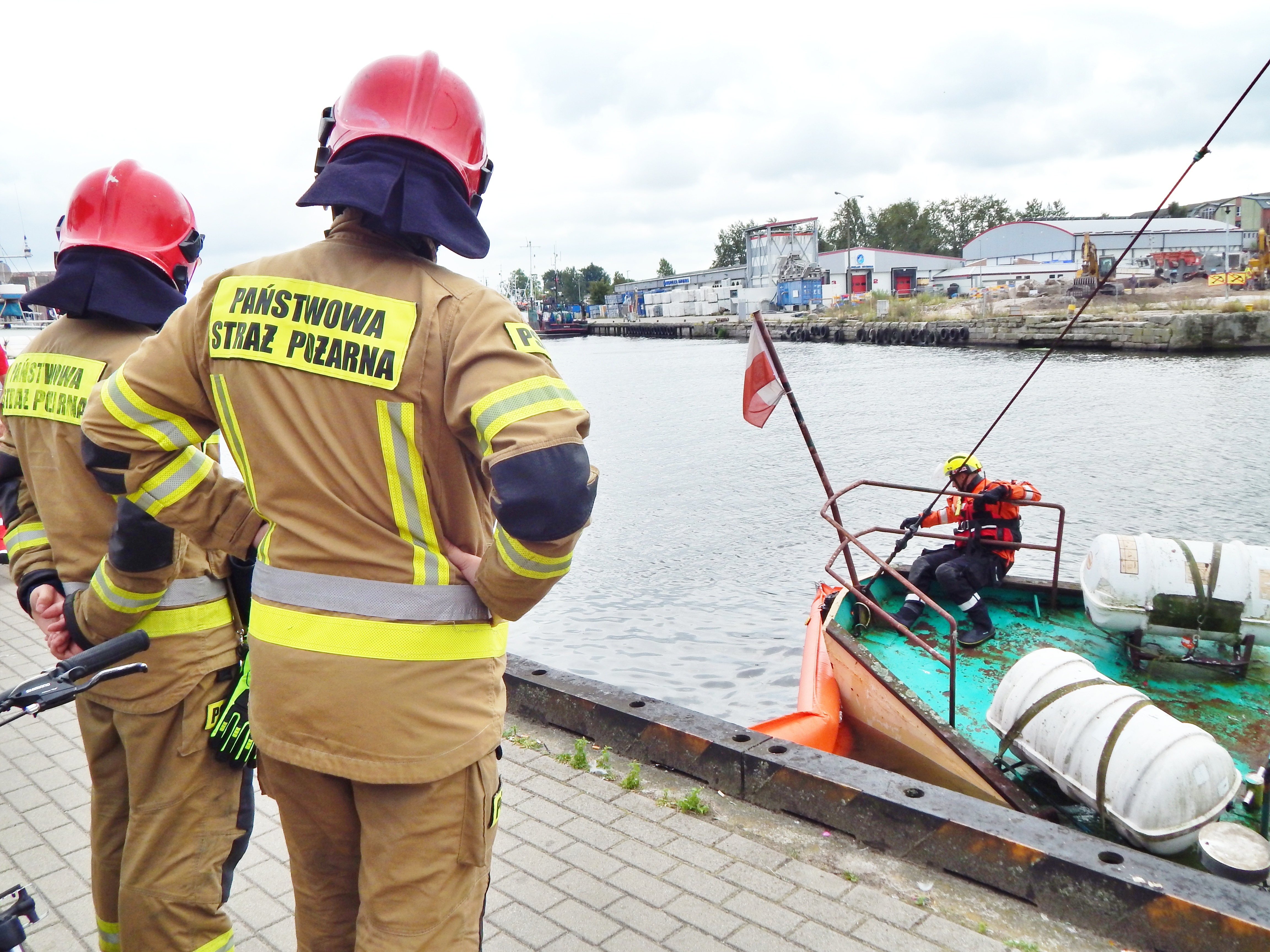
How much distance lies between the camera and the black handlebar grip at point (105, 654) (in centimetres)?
184

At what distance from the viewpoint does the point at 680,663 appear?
388 inches

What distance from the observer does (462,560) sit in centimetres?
179

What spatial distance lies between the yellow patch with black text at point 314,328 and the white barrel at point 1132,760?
13.1ft

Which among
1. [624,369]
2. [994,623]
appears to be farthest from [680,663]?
[624,369]

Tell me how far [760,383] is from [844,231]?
12187cm

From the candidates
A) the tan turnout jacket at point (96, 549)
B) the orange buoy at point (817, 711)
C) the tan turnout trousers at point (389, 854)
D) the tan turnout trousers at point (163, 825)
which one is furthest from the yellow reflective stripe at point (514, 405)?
the orange buoy at point (817, 711)

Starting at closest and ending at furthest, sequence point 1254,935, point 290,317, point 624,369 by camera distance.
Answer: point 290,317 < point 1254,935 < point 624,369

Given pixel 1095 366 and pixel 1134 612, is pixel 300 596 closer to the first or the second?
pixel 1134 612

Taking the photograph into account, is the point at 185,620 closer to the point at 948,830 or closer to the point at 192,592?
the point at 192,592

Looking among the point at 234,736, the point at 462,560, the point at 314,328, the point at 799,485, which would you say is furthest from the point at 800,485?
the point at 314,328

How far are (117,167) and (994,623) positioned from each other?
659 cm

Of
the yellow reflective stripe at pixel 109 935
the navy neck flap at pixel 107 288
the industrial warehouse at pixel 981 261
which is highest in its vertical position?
the industrial warehouse at pixel 981 261

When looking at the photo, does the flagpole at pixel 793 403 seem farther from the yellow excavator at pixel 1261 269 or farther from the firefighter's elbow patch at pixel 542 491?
the yellow excavator at pixel 1261 269

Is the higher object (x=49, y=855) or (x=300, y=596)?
(x=300, y=596)
